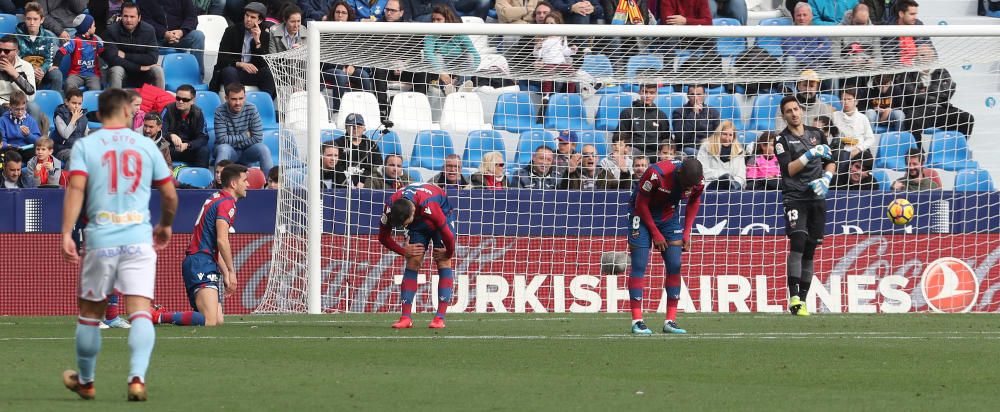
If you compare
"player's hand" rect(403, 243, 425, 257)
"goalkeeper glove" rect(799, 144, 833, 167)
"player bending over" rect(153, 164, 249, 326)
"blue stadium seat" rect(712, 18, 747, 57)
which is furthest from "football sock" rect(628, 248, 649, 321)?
"blue stadium seat" rect(712, 18, 747, 57)

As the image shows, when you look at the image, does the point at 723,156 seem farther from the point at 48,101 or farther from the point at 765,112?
the point at 48,101

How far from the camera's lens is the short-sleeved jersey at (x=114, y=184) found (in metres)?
7.55

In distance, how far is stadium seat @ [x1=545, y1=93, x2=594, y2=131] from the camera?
18844mm

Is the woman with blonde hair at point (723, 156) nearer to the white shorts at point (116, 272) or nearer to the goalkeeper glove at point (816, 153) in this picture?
the goalkeeper glove at point (816, 153)

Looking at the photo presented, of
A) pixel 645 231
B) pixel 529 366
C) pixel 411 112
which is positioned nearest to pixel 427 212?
pixel 645 231

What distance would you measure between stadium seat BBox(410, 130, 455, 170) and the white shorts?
34.9ft

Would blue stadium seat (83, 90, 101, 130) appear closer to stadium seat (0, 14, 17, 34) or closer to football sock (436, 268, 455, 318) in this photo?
stadium seat (0, 14, 17, 34)

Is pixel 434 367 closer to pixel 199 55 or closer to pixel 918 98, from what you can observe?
pixel 918 98

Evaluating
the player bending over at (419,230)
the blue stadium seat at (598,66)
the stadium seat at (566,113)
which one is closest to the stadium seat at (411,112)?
the stadium seat at (566,113)

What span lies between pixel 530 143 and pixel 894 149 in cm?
456

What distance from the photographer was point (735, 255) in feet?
57.9

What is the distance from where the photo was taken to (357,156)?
17734 mm

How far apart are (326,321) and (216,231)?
4.76 feet

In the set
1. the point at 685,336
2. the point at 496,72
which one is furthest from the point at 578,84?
the point at 685,336
